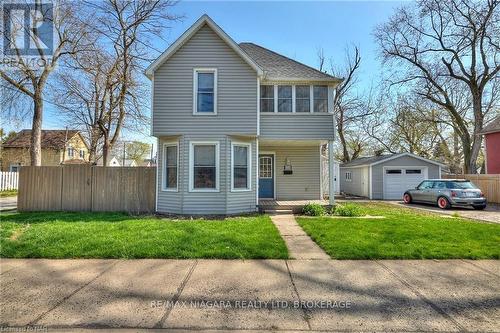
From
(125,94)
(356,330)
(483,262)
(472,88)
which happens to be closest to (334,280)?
(356,330)

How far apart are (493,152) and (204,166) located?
70.6 feet

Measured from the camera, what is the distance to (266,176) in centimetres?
1413

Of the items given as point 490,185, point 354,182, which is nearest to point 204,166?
point 354,182

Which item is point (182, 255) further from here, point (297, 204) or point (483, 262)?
point (297, 204)

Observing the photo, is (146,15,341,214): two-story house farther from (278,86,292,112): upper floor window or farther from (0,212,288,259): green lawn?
(0,212,288,259): green lawn

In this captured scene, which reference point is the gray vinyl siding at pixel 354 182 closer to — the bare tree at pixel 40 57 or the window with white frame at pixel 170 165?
the window with white frame at pixel 170 165

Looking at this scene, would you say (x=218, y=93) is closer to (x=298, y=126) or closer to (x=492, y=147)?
(x=298, y=126)

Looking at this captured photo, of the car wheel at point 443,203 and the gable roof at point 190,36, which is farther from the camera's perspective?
the car wheel at point 443,203

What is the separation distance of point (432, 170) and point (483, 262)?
52.5ft

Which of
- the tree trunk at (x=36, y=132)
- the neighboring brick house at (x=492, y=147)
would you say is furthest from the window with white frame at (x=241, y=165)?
the neighboring brick house at (x=492, y=147)

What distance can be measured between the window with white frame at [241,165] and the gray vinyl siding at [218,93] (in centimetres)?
71

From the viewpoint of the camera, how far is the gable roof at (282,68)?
38.1 ft

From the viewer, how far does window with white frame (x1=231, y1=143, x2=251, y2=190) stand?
35.7 ft

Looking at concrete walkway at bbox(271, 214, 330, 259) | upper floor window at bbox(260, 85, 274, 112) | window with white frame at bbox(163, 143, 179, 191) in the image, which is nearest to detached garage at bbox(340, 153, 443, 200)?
upper floor window at bbox(260, 85, 274, 112)
